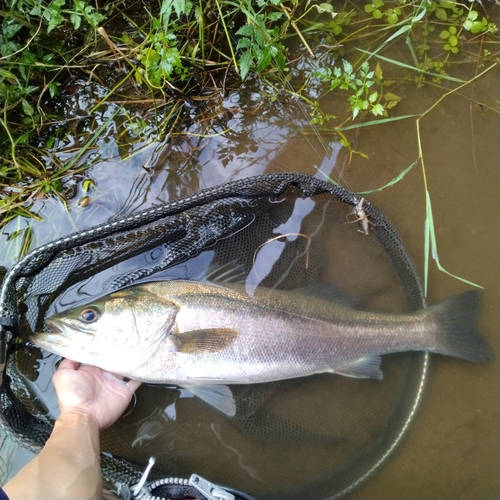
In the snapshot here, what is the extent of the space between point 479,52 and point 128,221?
2601 millimetres

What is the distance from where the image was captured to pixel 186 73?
2934 mm

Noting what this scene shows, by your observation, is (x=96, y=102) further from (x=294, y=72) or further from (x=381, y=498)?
(x=381, y=498)

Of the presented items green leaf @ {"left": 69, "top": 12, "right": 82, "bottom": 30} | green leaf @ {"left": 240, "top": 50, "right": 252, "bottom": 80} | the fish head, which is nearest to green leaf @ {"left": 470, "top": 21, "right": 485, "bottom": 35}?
green leaf @ {"left": 240, "top": 50, "right": 252, "bottom": 80}

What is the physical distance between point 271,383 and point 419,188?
1.62 metres

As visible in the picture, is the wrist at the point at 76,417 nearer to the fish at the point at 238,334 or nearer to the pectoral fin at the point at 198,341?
the fish at the point at 238,334

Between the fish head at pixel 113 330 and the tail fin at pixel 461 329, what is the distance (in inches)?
62.8

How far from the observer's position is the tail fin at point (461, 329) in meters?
2.76

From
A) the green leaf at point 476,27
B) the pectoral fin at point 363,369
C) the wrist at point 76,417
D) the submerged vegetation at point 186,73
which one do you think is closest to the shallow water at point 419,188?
the submerged vegetation at point 186,73

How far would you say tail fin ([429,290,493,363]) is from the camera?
109 inches

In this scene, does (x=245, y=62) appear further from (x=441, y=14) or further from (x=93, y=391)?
(x=93, y=391)

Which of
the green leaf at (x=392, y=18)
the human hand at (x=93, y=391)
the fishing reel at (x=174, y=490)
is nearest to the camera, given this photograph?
the fishing reel at (x=174, y=490)

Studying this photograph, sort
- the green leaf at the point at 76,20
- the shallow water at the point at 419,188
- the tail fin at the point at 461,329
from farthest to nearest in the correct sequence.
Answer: the shallow water at the point at 419,188 < the tail fin at the point at 461,329 < the green leaf at the point at 76,20

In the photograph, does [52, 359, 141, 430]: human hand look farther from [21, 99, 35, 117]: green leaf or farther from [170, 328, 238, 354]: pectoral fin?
[21, 99, 35, 117]: green leaf

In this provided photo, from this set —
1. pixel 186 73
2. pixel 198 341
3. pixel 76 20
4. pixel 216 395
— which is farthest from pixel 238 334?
pixel 76 20
